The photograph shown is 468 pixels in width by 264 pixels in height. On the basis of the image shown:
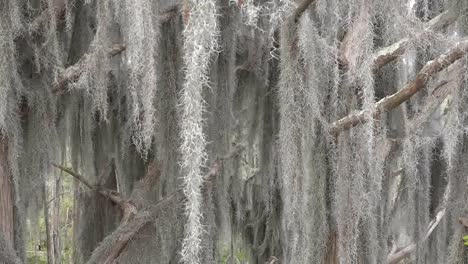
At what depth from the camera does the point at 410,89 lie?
2.77 m

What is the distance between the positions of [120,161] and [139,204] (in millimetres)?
456

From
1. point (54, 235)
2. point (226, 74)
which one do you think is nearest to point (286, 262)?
point (226, 74)

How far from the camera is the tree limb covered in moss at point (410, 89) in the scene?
258 cm

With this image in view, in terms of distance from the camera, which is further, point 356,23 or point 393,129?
point 393,129

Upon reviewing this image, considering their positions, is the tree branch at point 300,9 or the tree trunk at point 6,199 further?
the tree trunk at point 6,199

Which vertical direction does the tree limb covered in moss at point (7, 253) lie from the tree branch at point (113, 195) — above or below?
below

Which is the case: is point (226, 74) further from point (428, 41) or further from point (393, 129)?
point (428, 41)

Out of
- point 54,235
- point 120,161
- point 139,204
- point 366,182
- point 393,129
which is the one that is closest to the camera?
point 366,182

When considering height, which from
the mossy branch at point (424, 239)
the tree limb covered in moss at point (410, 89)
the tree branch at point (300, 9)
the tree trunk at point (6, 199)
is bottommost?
the mossy branch at point (424, 239)

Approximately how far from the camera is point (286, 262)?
4410 millimetres

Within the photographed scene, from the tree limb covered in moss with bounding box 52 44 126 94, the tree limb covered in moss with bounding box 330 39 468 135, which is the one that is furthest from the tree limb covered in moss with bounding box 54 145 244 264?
the tree limb covered in moss with bounding box 330 39 468 135

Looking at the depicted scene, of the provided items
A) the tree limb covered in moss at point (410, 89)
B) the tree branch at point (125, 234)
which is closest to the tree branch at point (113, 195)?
the tree branch at point (125, 234)

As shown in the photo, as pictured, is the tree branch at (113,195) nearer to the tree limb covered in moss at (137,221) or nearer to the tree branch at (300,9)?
the tree limb covered in moss at (137,221)

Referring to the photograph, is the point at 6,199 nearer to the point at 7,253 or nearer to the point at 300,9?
the point at 7,253
